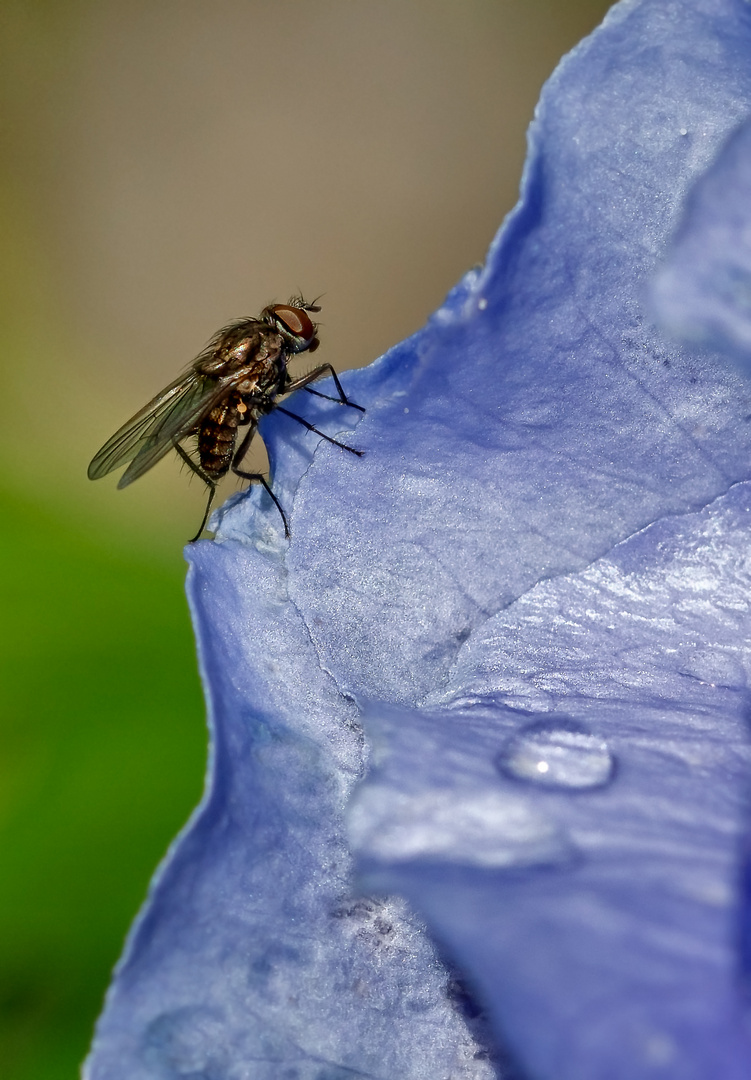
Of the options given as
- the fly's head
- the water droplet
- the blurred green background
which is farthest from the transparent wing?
the blurred green background

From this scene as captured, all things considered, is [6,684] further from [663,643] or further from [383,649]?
[663,643]

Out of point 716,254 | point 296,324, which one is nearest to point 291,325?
point 296,324

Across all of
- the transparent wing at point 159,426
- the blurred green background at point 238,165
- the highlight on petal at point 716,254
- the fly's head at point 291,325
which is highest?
the blurred green background at point 238,165

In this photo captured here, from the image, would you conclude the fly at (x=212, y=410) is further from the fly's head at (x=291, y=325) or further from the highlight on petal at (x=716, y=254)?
the highlight on petal at (x=716, y=254)

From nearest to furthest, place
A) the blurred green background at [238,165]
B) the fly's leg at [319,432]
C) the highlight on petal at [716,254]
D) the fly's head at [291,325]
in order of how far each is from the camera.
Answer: the highlight on petal at [716,254]
the fly's leg at [319,432]
the fly's head at [291,325]
the blurred green background at [238,165]

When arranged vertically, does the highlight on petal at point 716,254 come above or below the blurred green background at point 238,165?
below

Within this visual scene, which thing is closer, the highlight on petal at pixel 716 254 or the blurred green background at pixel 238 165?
the highlight on petal at pixel 716 254

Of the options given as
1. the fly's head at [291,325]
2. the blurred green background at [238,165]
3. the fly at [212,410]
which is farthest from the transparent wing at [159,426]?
the blurred green background at [238,165]

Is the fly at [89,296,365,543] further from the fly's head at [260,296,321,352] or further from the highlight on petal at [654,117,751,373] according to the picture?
the highlight on petal at [654,117,751,373]

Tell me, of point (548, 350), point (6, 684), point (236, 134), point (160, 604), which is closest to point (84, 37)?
point (236, 134)
